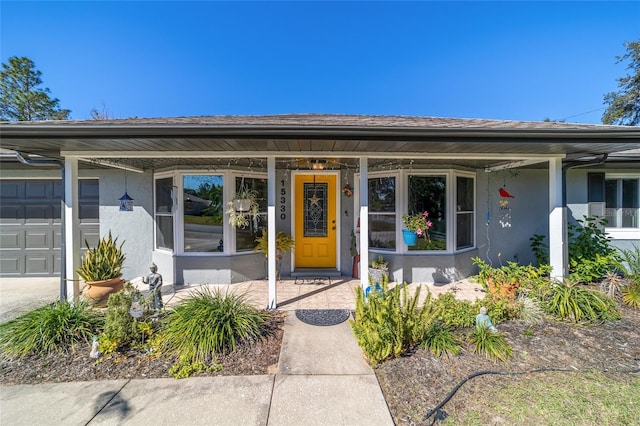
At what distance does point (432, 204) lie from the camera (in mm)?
5801

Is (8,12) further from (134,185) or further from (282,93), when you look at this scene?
(282,93)

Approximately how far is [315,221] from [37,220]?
640 cm

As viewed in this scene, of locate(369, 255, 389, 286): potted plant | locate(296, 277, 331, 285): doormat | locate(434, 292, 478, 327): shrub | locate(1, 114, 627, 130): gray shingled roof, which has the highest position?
locate(1, 114, 627, 130): gray shingled roof

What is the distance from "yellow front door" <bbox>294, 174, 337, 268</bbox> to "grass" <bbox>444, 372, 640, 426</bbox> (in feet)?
13.9

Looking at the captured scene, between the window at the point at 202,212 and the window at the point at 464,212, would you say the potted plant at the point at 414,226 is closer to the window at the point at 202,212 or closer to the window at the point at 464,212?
the window at the point at 464,212

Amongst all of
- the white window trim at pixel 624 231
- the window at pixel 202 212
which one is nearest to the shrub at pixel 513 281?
the white window trim at pixel 624 231

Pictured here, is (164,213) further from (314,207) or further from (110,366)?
(110,366)

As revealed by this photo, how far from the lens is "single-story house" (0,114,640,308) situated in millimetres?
5062

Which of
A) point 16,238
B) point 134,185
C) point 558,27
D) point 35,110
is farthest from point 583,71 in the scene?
point 35,110

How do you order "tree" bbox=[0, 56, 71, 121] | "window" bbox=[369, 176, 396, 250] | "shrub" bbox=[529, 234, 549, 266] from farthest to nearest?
"tree" bbox=[0, 56, 71, 121] < "window" bbox=[369, 176, 396, 250] < "shrub" bbox=[529, 234, 549, 266]

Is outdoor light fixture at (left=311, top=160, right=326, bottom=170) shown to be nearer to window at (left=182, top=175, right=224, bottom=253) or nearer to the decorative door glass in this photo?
the decorative door glass

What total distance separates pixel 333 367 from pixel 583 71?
49.5ft

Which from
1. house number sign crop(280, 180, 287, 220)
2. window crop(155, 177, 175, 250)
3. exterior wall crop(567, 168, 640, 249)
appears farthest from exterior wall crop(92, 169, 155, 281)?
exterior wall crop(567, 168, 640, 249)

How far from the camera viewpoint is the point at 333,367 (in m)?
2.83
